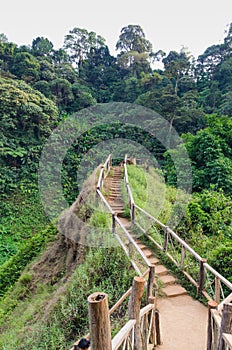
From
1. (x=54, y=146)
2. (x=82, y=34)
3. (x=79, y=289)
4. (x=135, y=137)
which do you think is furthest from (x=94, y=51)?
(x=79, y=289)

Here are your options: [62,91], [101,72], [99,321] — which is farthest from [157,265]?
[101,72]

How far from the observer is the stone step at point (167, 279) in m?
6.33

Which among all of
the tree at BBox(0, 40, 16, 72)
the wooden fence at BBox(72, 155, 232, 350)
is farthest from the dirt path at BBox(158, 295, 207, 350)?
the tree at BBox(0, 40, 16, 72)

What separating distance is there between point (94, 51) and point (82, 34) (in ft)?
9.20

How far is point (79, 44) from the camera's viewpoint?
3909cm

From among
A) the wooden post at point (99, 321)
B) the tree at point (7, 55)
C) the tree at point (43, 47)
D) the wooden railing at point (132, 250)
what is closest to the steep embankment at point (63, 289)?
the wooden railing at point (132, 250)

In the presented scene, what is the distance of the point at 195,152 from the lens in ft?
52.7

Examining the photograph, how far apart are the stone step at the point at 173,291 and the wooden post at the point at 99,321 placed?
154 inches

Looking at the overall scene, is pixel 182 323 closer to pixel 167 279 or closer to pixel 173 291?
pixel 173 291

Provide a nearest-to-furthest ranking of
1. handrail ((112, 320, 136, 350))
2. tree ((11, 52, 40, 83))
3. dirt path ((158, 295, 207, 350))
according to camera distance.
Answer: handrail ((112, 320, 136, 350)), dirt path ((158, 295, 207, 350)), tree ((11, 52, 40, 83))

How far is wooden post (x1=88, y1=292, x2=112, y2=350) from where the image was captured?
2.23m

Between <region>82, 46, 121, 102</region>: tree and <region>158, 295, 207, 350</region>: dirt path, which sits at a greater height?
<region>82, 46, 121, 102</region>: tree

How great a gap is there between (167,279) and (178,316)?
1.24 meters

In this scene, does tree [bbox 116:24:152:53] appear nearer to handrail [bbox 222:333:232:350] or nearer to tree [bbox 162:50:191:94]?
tree [bbox 162:50:191:94]
